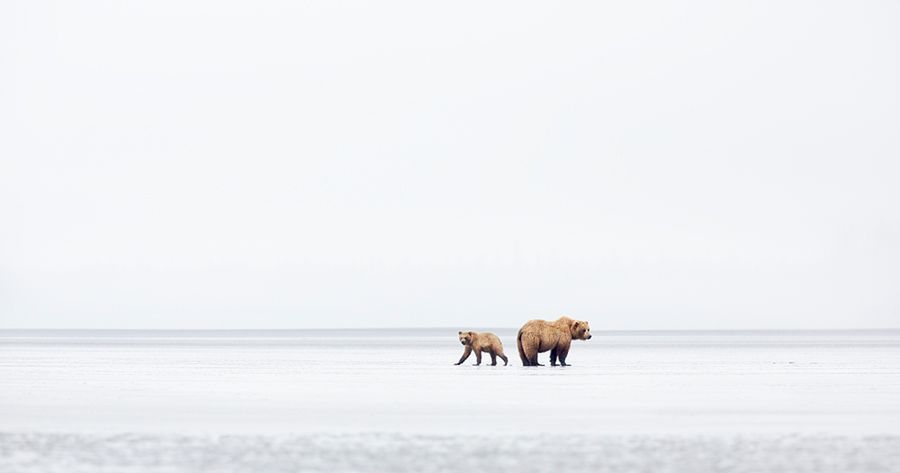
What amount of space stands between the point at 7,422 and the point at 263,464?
665 centimetres

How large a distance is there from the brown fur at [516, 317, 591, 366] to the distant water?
2.60m

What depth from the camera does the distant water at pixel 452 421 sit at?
18.8 meters

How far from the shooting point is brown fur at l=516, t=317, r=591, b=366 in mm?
42438

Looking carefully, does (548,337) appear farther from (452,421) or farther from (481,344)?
(452,421)

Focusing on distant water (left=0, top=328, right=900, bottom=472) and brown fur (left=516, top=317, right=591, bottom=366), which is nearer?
distant water (left=0, top=328, right=900, bottom=472)

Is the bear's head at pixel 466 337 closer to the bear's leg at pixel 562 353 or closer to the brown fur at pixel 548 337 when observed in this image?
the brown fur at pixel 548 337

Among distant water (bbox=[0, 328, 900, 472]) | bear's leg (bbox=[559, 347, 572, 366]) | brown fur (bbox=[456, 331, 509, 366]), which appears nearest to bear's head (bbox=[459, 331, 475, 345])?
brown fur (bbox=[456, 331, 509, 366])

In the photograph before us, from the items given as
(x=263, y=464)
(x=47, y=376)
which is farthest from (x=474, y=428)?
(x=47, y=376)

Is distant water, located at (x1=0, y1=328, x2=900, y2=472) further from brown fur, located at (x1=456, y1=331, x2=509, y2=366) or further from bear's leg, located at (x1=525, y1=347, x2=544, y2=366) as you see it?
brown fur, located at (x1=456, y1=331, x2=509, y2=366)

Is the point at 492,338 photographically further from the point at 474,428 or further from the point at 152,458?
the point at 152,458

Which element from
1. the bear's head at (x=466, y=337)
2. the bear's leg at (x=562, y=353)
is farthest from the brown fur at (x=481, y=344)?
the bear's leg at (x=562, y=353)

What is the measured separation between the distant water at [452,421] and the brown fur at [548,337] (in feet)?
8.53

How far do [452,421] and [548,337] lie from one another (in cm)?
1882

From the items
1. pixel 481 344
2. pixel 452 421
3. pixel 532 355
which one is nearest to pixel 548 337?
pixel 532 355
